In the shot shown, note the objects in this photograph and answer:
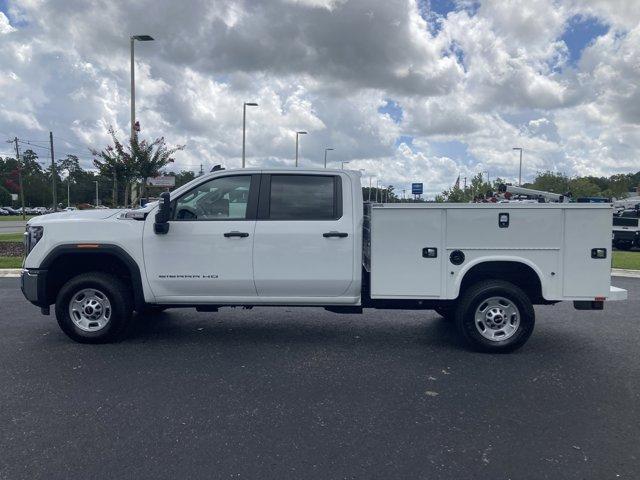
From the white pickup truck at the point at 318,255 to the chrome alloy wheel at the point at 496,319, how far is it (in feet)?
0.03

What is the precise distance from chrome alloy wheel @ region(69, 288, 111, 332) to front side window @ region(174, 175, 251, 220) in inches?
49.6

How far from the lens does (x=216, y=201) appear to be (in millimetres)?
5777

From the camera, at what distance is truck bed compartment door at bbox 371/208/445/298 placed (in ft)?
18.0

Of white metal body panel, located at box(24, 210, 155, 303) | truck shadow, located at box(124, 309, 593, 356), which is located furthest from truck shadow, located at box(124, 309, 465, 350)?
white metal body panel, located at box(24, 210, 155, 303)

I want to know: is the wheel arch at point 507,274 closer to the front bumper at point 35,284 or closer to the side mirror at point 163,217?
the side mirror at point 163,217

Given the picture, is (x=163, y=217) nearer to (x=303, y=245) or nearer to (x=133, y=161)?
(x=303, y=245)

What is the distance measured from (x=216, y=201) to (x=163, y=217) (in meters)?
0.59

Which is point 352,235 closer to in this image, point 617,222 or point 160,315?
point 160,315

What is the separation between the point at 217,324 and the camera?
6953mm

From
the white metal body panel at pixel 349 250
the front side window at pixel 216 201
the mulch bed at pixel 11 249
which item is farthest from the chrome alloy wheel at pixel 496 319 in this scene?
the mulch bed at pixel 11 249

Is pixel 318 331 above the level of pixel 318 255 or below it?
below

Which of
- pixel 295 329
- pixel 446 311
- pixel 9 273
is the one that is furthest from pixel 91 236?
pixel 9 273

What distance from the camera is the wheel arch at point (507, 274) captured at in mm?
5438

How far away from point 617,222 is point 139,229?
20.8 meters
